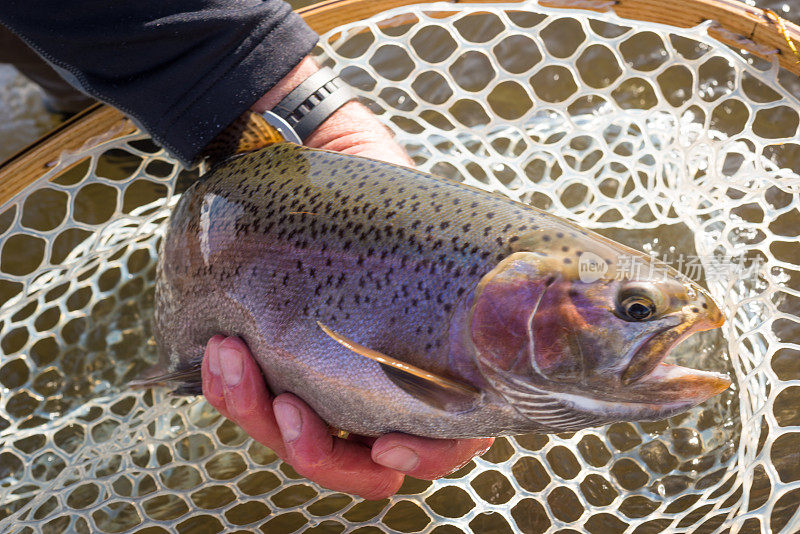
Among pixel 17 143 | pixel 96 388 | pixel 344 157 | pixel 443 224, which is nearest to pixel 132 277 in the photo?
pixel 96 388

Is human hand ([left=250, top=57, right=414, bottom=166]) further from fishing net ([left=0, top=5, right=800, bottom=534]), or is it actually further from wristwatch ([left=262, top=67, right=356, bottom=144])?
fishing net ([left=0, top=5, right=800, bottom=534])

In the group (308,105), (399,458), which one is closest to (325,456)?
(399,458)

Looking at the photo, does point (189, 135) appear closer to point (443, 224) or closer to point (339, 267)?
point (339, 267)

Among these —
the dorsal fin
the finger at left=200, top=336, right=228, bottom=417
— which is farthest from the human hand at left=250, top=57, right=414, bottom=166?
the finger at left=200, top=336, right=228, bottom=417

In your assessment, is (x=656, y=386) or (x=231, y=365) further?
(x=231, y=365)

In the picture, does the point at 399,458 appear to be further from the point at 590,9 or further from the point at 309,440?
the point at 590,9

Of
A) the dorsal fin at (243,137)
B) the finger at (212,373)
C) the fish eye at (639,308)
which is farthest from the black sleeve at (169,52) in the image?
the fish eye at (639,308)

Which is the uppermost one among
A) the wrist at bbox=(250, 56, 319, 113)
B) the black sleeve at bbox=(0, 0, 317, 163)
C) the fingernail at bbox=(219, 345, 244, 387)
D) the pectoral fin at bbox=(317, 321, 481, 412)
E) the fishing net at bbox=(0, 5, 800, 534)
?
the black sleeve at bbox=(0, 0, 317, 163)
